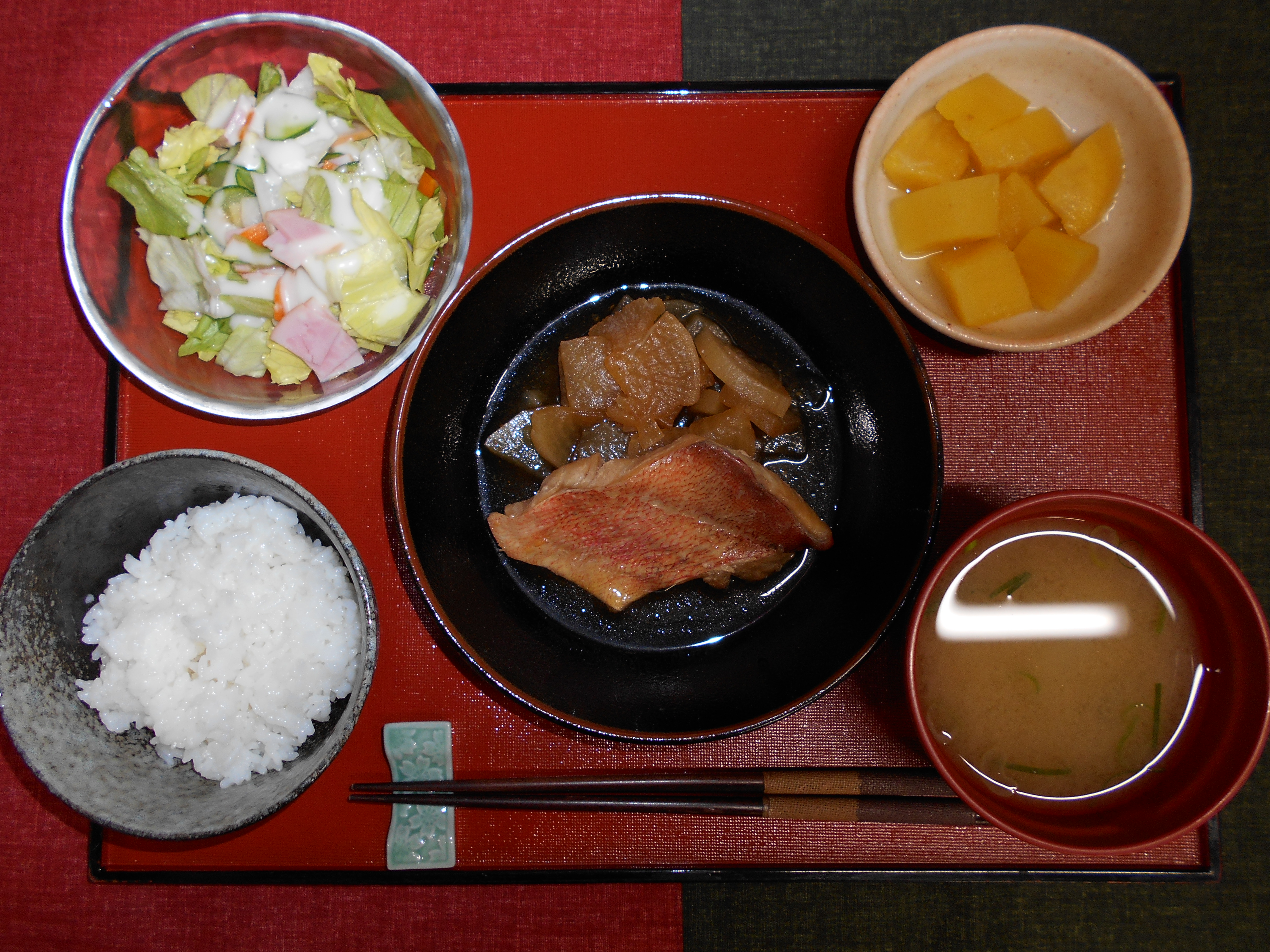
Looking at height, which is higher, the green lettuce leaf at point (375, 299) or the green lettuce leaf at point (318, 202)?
the green lettuce leaf at point (318, 202)

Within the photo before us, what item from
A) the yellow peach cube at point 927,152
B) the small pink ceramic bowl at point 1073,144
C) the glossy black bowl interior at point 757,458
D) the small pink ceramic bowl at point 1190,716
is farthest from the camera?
the glossy black bowl interior at point 757,458

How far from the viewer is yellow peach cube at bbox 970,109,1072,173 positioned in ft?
5.96

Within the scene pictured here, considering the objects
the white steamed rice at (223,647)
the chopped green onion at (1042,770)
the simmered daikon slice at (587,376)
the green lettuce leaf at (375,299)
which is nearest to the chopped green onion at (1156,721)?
the chopped green onion at (1042,770)

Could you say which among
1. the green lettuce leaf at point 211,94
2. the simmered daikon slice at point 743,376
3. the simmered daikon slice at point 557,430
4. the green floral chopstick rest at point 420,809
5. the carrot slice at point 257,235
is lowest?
the green floral chopstick rest at point 420,809

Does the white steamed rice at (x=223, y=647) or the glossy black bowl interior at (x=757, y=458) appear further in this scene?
the glossy black bowl interior at (x=757, y=458)

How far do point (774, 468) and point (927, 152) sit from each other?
34.5 inches

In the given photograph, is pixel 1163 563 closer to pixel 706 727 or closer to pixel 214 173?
pixel 706 727

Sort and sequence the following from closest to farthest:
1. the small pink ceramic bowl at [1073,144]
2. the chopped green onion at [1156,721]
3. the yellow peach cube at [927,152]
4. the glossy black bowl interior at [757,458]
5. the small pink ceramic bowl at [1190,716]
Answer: the small pink ceramic bowl at [1190,716], the chopped green onion at [1156,721], the small pink ceramic bowl at [1073,144], the yellow peach cube at [927,152], the glossy black bowl interior at [757,458]

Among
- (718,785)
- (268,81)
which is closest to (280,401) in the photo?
(268,81)

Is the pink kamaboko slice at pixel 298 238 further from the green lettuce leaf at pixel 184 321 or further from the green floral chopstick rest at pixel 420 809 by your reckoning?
the green floral chopstick rest at pixel 420 809

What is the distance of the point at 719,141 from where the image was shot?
6.52 feet

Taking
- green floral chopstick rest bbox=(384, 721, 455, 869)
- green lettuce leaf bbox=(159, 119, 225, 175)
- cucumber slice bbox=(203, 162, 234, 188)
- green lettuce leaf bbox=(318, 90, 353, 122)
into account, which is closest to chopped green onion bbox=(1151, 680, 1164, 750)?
green floral chopstick rest bbox=(384, 721, 455, 869)

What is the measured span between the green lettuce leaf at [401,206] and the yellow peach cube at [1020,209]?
1476 millimetres

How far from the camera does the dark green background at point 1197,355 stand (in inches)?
80.9
